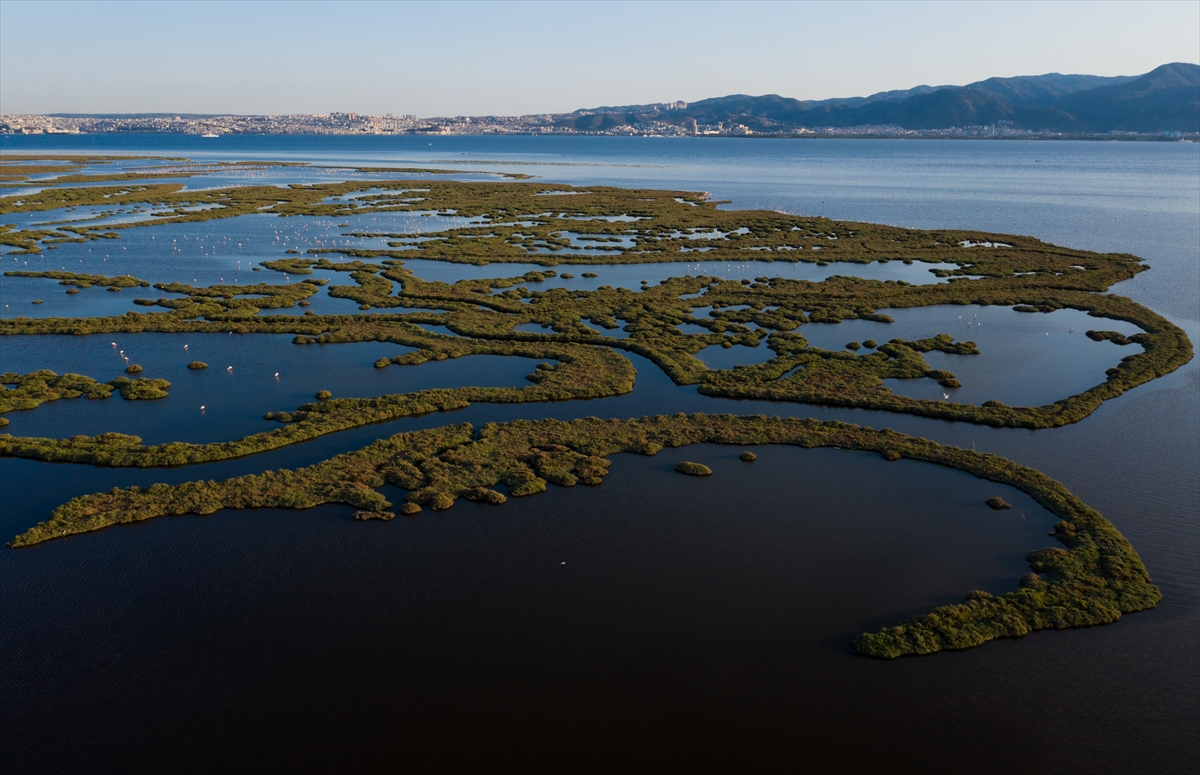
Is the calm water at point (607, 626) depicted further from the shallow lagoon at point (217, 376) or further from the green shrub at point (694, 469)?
the green shrub at point (694, 469)

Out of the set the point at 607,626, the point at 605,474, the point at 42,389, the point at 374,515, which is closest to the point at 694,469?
the point at 605,474

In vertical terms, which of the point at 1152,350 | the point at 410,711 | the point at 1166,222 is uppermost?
the point at 1166,222

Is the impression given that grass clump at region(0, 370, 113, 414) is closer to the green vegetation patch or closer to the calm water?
the calm water

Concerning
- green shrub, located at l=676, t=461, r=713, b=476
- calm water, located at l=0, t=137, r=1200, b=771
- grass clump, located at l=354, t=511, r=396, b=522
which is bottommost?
calm water, located at l=0, t=137, r=1200, b=771

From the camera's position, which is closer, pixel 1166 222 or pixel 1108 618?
pixel 1108 618

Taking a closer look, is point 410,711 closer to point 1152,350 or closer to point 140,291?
point 1152,350

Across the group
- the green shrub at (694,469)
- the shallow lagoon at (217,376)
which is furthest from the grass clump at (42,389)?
the green shrub at (694,469)

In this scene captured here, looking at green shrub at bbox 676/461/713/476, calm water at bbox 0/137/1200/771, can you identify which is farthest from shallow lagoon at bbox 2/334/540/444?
green shrub at bbox 676/461/713/476

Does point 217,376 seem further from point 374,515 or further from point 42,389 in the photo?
point 374,515

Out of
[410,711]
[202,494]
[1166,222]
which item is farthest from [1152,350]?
[1166,222]
